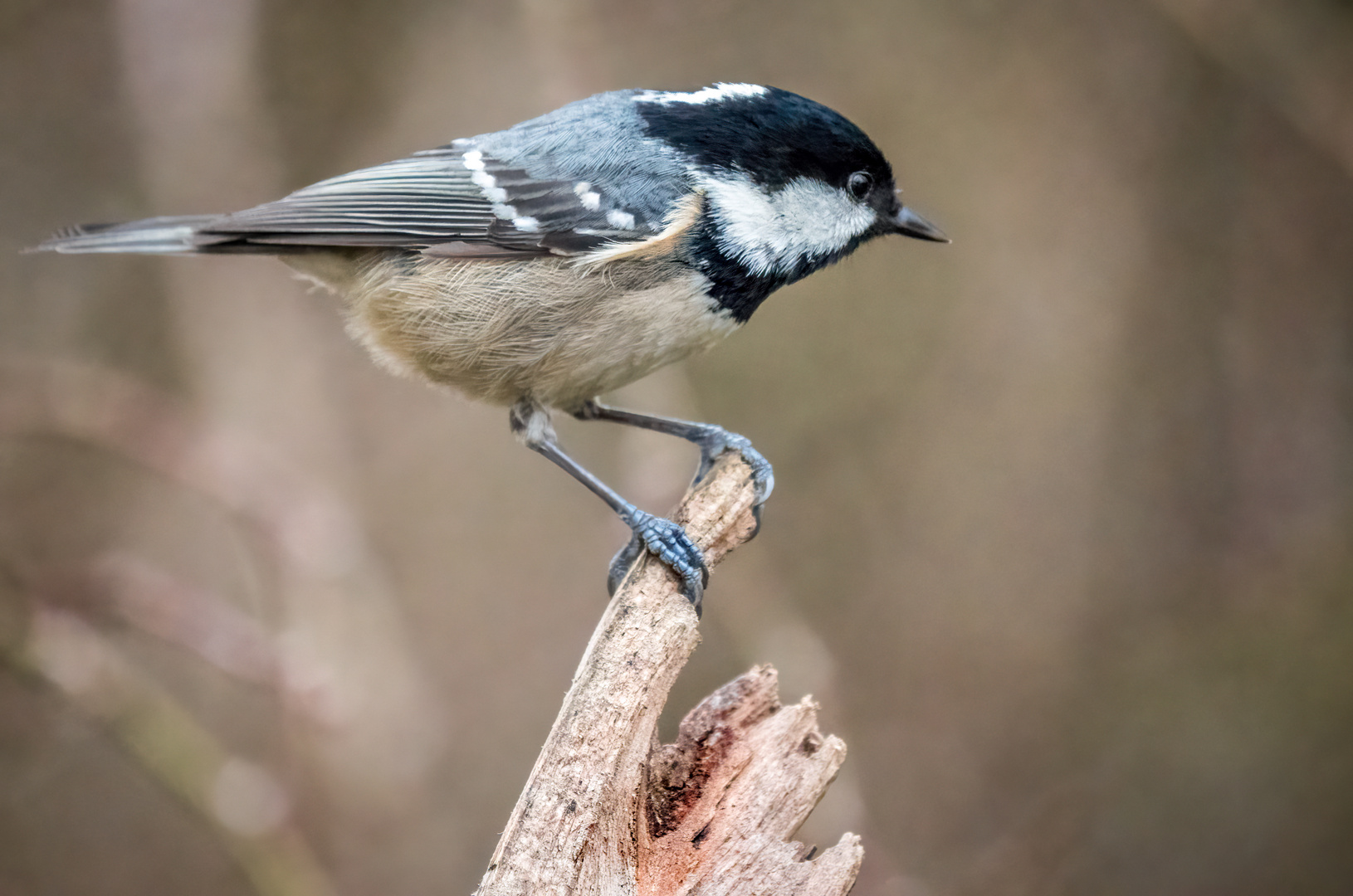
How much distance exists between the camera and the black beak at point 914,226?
7.52ft

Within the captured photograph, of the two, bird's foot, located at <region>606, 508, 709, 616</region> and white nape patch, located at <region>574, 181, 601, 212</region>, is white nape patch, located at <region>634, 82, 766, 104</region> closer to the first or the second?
white nape patch, located at <region>574, 181, 601, 212</region>

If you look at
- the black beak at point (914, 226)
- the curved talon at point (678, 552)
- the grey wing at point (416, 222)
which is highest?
the grey wing at point (416, 222)

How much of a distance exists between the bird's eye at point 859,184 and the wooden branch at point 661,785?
1.03m

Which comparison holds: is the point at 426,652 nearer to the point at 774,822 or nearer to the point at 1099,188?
the point at 774,822

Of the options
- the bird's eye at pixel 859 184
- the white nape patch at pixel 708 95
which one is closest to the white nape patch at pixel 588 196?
the white nape patch at pixel 708 95

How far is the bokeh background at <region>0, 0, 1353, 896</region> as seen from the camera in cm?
289

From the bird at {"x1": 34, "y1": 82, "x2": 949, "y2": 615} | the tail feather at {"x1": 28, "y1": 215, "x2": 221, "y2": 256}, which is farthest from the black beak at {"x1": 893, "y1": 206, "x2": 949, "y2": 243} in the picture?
the tail feather at {"x1": 28, "y1": 215, "x2": 221, "y2": 256}

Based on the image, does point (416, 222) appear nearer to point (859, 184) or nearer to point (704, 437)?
point (704, 437)

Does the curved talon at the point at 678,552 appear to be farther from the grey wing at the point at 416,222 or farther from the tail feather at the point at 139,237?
the tail feather at the point at 139,237

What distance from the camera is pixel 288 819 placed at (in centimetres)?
252

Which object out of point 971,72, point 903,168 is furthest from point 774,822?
point 971,72

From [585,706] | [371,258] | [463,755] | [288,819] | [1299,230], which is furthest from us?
[463,755]

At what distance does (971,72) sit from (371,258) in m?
2.68

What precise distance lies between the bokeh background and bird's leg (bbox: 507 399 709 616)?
0.46 meters
